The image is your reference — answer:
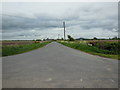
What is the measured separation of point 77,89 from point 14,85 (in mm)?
2342

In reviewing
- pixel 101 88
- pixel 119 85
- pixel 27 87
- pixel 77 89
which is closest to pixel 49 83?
pixel 27 87

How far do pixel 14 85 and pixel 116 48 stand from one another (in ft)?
45.5

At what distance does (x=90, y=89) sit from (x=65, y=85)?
0.89 meters

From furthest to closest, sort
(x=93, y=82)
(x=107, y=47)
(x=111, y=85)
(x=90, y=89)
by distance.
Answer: (x=107, y=47) < (x=93, y=82) < (x=111, y=85) < (x=90, y=89)

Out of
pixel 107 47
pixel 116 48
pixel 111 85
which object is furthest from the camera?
pixel 107 47

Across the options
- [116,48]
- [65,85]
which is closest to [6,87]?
[65,85]

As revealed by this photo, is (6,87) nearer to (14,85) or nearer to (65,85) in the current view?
(14,85)

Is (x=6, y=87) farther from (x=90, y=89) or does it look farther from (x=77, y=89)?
(x=90, y=89)

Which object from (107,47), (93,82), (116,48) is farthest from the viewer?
(107,47)

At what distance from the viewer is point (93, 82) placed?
4.19m

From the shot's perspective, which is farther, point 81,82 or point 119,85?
point 81,82

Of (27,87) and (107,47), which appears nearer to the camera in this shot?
(27,87)

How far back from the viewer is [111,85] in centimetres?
394

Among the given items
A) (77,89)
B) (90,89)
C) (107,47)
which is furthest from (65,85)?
(107,47)
